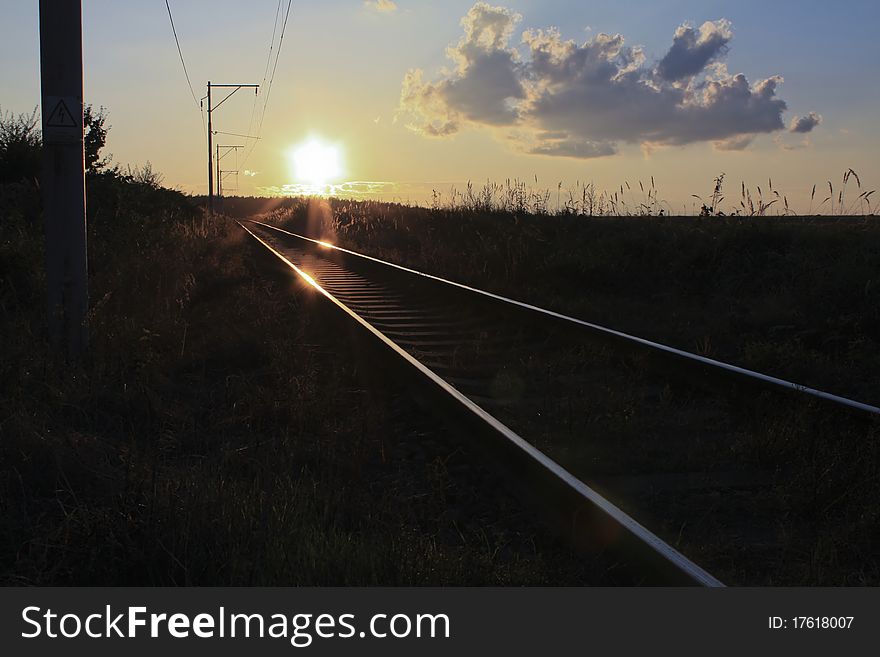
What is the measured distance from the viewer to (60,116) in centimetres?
638

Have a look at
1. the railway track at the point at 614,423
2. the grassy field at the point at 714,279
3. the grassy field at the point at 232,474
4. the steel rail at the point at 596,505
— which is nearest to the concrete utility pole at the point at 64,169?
the grassy field at the point at 232,474

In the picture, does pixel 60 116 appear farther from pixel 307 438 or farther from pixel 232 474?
pixel 232 474

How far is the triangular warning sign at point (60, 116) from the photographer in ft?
20.9

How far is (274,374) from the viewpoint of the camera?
6.23 meters

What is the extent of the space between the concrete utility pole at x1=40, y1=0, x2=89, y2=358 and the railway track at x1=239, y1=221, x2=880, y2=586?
2.58m

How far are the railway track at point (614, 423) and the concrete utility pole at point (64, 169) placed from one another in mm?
2575

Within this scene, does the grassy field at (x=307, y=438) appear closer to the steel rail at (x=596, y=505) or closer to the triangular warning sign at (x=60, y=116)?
the steel rail at (x=596, y=505)

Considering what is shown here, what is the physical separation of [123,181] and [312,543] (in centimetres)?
2127

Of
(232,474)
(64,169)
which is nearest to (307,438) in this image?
(232,474)

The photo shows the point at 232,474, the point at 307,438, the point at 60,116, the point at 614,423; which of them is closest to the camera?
the point at 232,474

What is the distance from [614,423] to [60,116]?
515 cm

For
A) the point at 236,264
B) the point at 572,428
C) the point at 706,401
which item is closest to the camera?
the point at 572,428
